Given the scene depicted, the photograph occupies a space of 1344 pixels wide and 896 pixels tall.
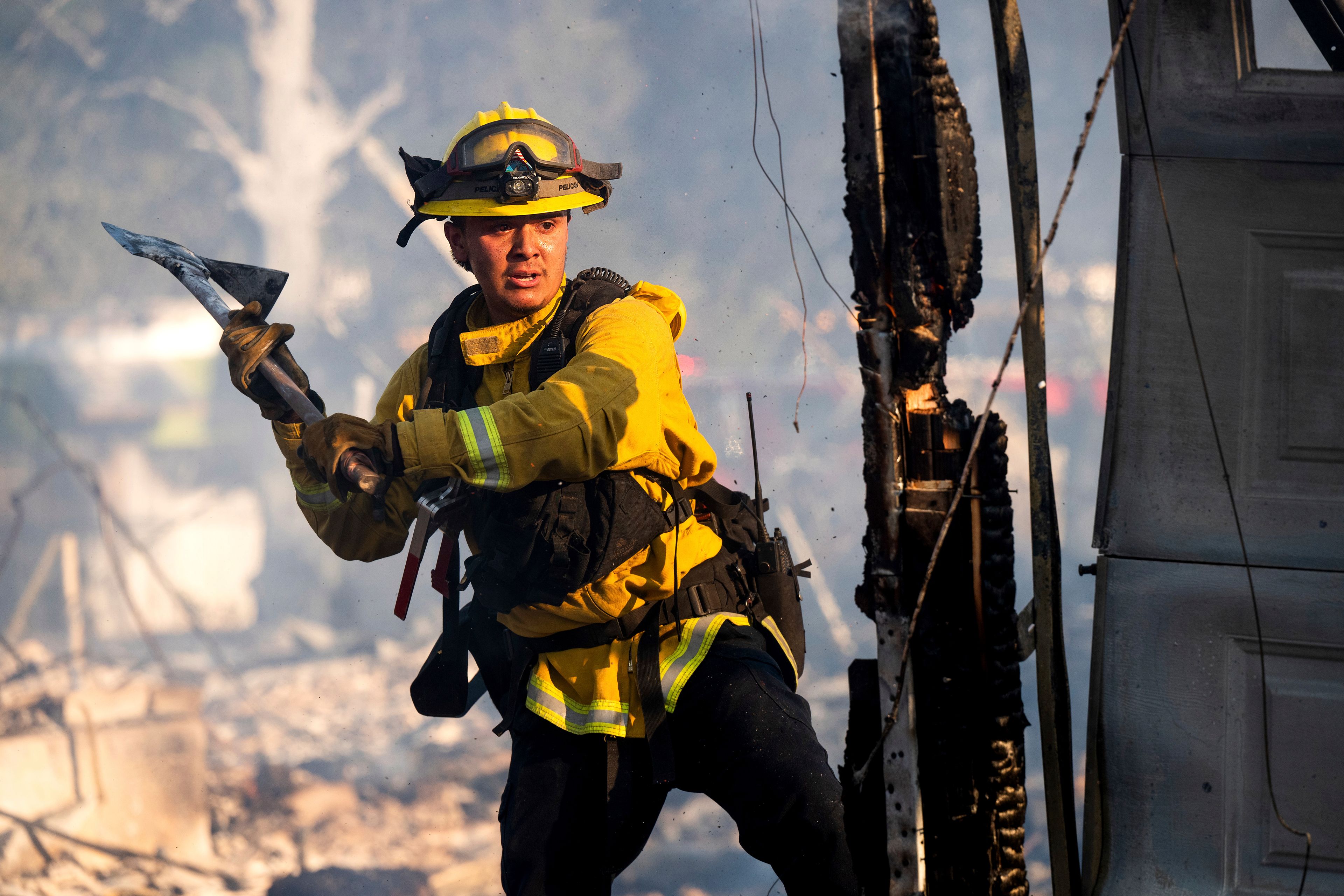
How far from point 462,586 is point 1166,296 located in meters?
1.93

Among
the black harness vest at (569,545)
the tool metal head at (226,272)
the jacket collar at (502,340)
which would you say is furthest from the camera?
the tool metal head at (226,272)

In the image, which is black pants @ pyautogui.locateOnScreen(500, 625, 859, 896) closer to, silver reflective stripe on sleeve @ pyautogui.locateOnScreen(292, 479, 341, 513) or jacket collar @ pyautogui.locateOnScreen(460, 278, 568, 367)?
silver reflective stripe on sleeve @ pyautogui.locateOnScreen(292, 479, 341, 513)

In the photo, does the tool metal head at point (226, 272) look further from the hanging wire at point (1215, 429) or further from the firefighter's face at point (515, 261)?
the hanging wire at point (1215, 429)

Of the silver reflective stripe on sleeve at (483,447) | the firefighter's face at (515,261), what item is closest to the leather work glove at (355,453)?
the silver reflective stripe on sleeve at (483,447)

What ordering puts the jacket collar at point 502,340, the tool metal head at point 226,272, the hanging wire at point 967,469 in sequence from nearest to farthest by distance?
1. the hanging wire at point 967,469
2. the jacket collar at point 502,340
3. the tool metal head at point 226,272

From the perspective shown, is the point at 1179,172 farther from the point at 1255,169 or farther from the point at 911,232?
the point at 911,232

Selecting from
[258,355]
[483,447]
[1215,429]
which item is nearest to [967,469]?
[1215,429]

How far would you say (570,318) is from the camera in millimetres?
2408

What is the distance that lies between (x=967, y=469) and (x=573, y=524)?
0.91 meters

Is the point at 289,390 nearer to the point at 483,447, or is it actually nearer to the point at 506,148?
the point at 483,447

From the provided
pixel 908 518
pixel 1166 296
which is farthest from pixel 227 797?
pixel 1166 296

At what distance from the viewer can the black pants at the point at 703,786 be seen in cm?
221

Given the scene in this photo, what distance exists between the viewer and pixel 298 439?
262cm

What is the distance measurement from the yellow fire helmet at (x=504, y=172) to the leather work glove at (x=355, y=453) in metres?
0.67
